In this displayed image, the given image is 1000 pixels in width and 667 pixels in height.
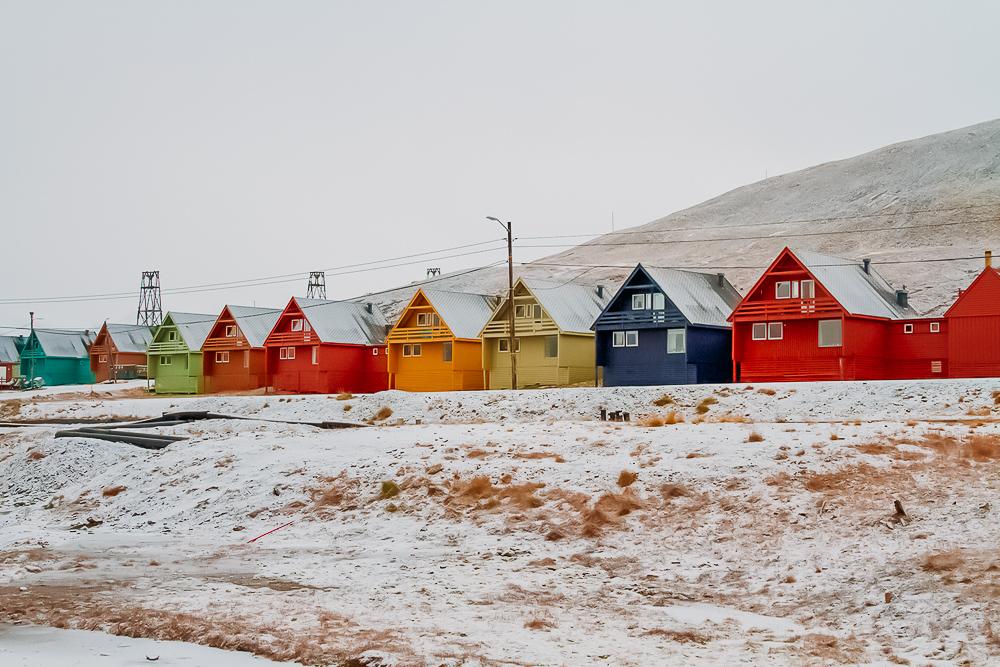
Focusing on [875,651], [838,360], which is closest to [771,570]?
[875,651]

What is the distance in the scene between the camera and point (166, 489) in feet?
88.6

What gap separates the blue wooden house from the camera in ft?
199

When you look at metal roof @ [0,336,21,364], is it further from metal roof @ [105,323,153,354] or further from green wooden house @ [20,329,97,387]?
metal roof @ [105,323,153,354]

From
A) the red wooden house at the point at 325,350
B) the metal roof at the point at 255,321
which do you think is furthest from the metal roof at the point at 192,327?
the red wooden house at the point at 325,350

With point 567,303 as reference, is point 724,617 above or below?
below

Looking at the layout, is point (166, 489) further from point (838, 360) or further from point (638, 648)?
point (838, 360)

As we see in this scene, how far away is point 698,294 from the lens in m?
64.4

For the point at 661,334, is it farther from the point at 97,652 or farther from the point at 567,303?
the point at 97,652

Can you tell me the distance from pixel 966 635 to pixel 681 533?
649cm

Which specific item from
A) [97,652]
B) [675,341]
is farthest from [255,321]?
[97,652]

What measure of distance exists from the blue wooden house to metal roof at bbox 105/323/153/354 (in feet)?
199

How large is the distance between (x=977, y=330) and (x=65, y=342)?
97.9 metres

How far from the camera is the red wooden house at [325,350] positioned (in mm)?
75625

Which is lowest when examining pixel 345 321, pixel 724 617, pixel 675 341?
pixel 724 617
